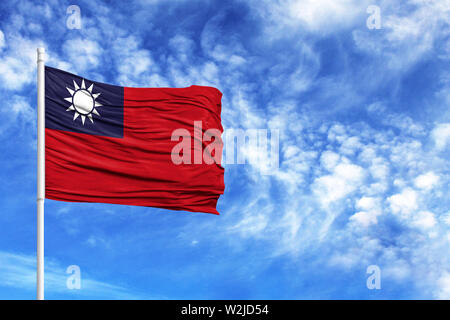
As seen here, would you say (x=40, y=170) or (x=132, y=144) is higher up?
(x=132, y=144)

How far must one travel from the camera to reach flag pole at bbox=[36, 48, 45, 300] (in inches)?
485

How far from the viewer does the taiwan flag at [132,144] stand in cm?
1405

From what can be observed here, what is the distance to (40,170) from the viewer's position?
13.1 m

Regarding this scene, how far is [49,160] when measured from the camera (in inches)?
539

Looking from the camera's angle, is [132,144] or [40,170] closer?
[40,170]

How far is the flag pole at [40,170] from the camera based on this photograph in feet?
40.4

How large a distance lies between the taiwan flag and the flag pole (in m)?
0.40

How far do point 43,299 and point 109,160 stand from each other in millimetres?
4204

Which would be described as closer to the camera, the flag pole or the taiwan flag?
the flag pole

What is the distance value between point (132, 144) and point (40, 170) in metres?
3.05

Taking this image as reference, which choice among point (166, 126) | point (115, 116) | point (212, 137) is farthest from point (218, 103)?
point (115, 116)

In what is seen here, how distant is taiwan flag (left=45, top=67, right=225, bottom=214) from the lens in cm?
1405

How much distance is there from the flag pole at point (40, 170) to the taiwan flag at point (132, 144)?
0.40 m

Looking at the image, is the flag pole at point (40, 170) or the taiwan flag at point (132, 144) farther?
the taiwan flag at point (132, 144)
